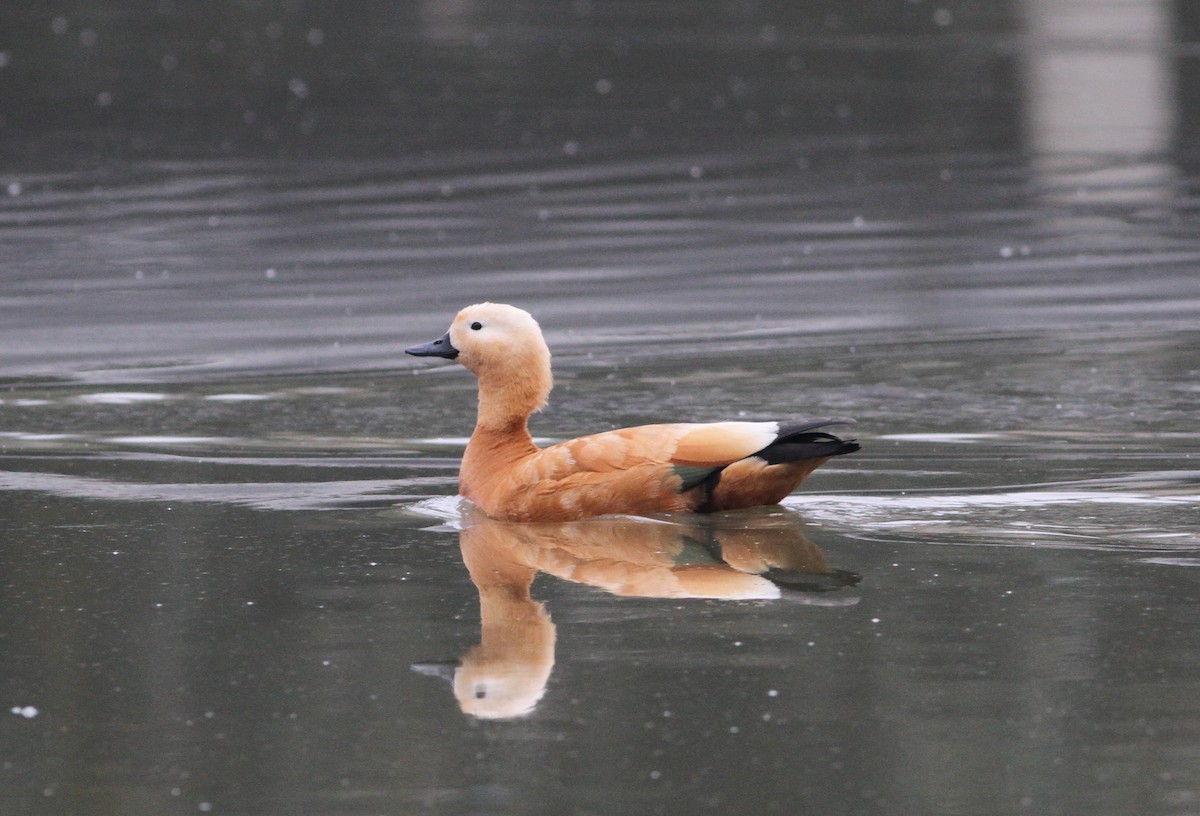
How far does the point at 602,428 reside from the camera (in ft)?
32.7

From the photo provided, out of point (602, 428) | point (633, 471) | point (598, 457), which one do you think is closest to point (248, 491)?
point (598, 457)

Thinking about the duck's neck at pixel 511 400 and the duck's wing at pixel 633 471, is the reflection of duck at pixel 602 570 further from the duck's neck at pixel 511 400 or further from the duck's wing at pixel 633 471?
the duck's neck at pixel 511 400

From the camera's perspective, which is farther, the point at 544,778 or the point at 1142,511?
the point at 1142,511

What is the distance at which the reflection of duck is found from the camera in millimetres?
6043

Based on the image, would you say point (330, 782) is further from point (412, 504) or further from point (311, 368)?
point (311, 368)

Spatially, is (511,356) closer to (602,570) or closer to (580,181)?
(602,570)

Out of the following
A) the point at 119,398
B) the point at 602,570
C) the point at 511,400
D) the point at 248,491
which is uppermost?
the point at 511,400

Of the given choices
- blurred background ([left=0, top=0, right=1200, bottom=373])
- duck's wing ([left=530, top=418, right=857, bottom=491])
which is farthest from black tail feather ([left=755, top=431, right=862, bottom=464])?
Answer: blurred background ([left=0, top=0, right=1200, bottom=373])

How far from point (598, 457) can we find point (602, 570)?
2.36 feet

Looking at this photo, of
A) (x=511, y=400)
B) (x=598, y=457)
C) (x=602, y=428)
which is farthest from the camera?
(x=602, y=428)

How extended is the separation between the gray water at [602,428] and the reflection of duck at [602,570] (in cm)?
3

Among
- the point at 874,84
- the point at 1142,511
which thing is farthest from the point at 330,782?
the point at 874,84

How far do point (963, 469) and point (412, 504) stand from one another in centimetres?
228

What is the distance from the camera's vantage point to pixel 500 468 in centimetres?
822
